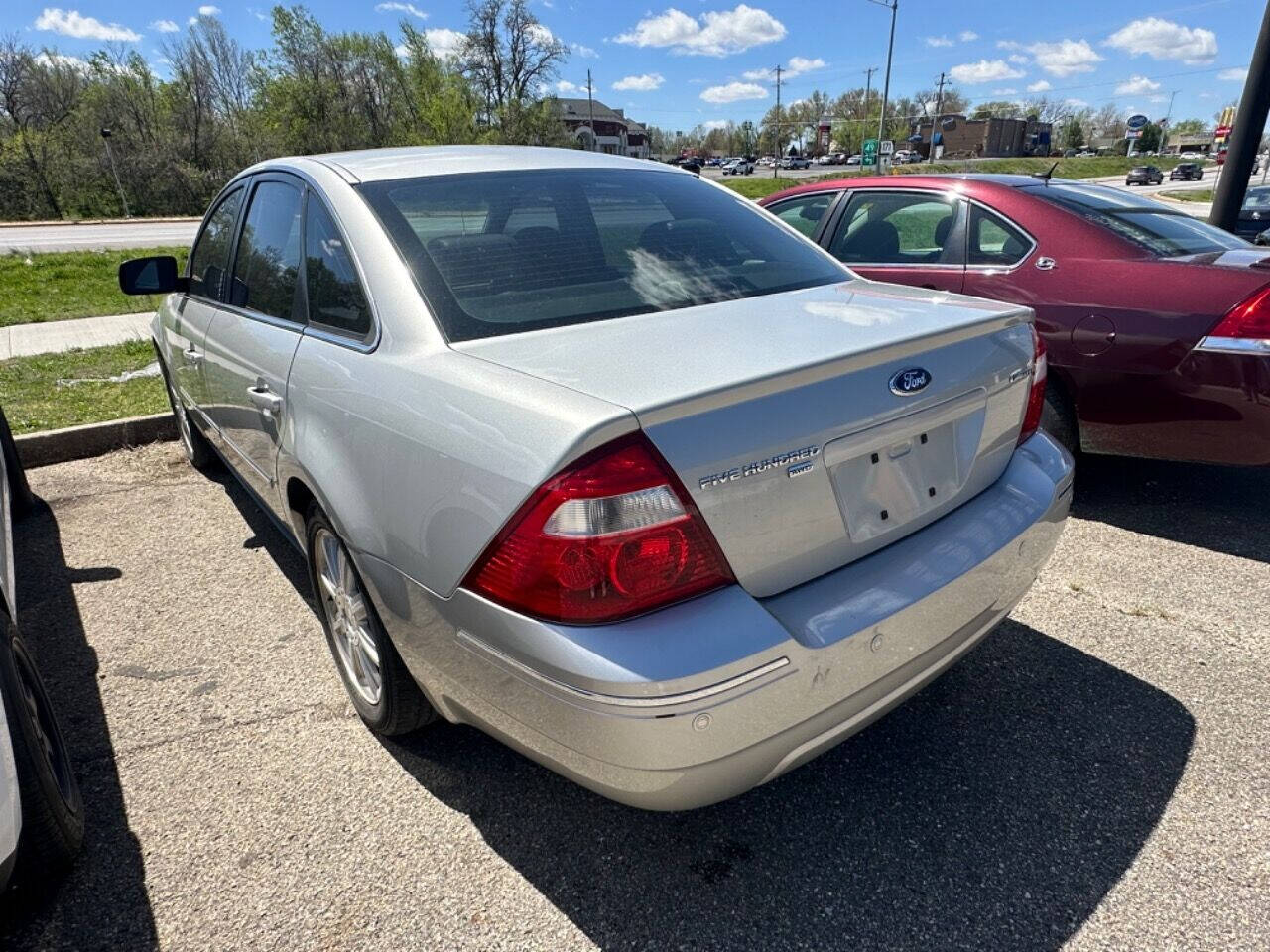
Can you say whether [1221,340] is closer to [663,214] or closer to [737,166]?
[663,214]

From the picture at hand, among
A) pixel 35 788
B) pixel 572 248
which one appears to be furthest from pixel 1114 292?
pixel 35 788

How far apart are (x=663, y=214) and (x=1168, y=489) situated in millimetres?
3330

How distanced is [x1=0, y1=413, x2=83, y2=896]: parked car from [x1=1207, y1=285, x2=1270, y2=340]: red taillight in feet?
14.5

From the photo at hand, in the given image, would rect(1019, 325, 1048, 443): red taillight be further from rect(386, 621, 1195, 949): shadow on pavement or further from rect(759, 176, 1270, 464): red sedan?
rect(759, 176, 1270, 464): red sedan

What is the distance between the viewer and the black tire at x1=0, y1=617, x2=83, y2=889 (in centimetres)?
176

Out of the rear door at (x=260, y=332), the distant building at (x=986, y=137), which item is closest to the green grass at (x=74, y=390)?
the rear door at (x=260, y=332)

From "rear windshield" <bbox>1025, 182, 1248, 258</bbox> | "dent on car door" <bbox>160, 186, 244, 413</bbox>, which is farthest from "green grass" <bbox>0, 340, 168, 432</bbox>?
"rear windshield" <bbox>1025, 182, 1248, 258</bbox>

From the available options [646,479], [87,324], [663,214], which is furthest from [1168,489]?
[87,324]

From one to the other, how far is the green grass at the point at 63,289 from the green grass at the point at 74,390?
6.33 feet

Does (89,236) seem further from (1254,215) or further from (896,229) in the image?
(1254,215)

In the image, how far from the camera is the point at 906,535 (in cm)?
186

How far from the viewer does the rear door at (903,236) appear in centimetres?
443

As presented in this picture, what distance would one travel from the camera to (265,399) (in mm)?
2543

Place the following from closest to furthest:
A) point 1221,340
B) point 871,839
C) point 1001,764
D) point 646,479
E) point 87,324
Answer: point 646,479 < point 871,839 < point 1001,764 < point 1221,340 < point 87,324
